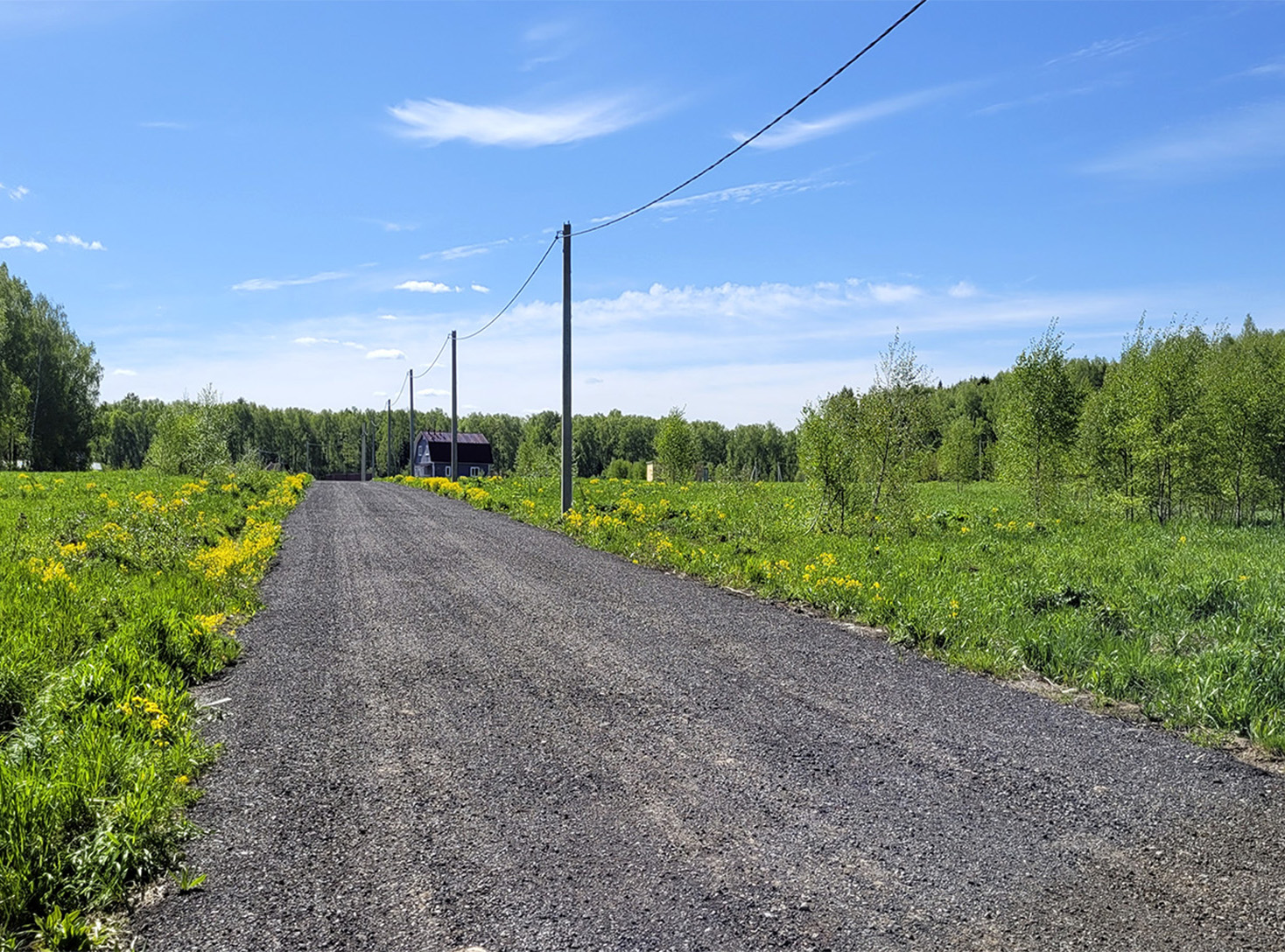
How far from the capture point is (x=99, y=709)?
16.3 feet

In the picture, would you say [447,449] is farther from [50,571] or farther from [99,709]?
[99,709]

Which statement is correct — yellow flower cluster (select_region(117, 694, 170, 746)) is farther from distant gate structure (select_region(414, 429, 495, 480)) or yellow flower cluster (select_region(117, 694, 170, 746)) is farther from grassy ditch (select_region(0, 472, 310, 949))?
distant gate structure (select_region(414, 429, 495, 480))

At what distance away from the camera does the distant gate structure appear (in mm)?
85875

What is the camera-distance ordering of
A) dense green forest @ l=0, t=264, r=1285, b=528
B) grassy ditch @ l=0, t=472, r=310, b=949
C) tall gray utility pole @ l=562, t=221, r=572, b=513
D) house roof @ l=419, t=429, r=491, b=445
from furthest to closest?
house roof @ l=419, t=429, r=491, b=445 → tall gray utility pole @ l=562, t=221, r=572, b=513 → dense green forest @ l=0, t=264, r=1285, b=528 → grassy ditch @ l=0, t=472, r=310, b=949

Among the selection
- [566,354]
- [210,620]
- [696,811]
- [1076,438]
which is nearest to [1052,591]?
[696,811]

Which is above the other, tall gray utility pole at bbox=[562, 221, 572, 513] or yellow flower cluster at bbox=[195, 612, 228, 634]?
tall gray utility pole at bbox=[562, 221, 572, 513]

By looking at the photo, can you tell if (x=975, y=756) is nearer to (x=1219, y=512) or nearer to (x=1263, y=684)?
(x=1263, y=684)

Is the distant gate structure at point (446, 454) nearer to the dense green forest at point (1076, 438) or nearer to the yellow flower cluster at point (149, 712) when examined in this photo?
the dense green forest at point (1076, 438)

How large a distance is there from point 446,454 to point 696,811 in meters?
86.0

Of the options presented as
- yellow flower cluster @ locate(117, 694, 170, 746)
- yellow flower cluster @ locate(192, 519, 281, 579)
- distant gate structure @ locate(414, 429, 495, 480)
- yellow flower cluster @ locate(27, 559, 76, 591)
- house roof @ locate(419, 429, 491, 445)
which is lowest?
yellow flower cluster @ locate(117, 694, 170, 746)

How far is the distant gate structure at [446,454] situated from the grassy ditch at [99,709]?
74.2m

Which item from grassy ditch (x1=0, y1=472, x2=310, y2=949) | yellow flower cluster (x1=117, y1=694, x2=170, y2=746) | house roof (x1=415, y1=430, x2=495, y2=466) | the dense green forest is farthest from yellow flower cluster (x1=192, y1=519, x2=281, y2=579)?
house roof (x1=415, y1=430, x2=495, y2=466)

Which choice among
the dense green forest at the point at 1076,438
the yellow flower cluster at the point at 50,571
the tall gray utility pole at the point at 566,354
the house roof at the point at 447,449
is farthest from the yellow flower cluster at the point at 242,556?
the house roof at the point at 447,449

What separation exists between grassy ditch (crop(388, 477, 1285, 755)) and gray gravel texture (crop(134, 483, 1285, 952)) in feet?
2.01
